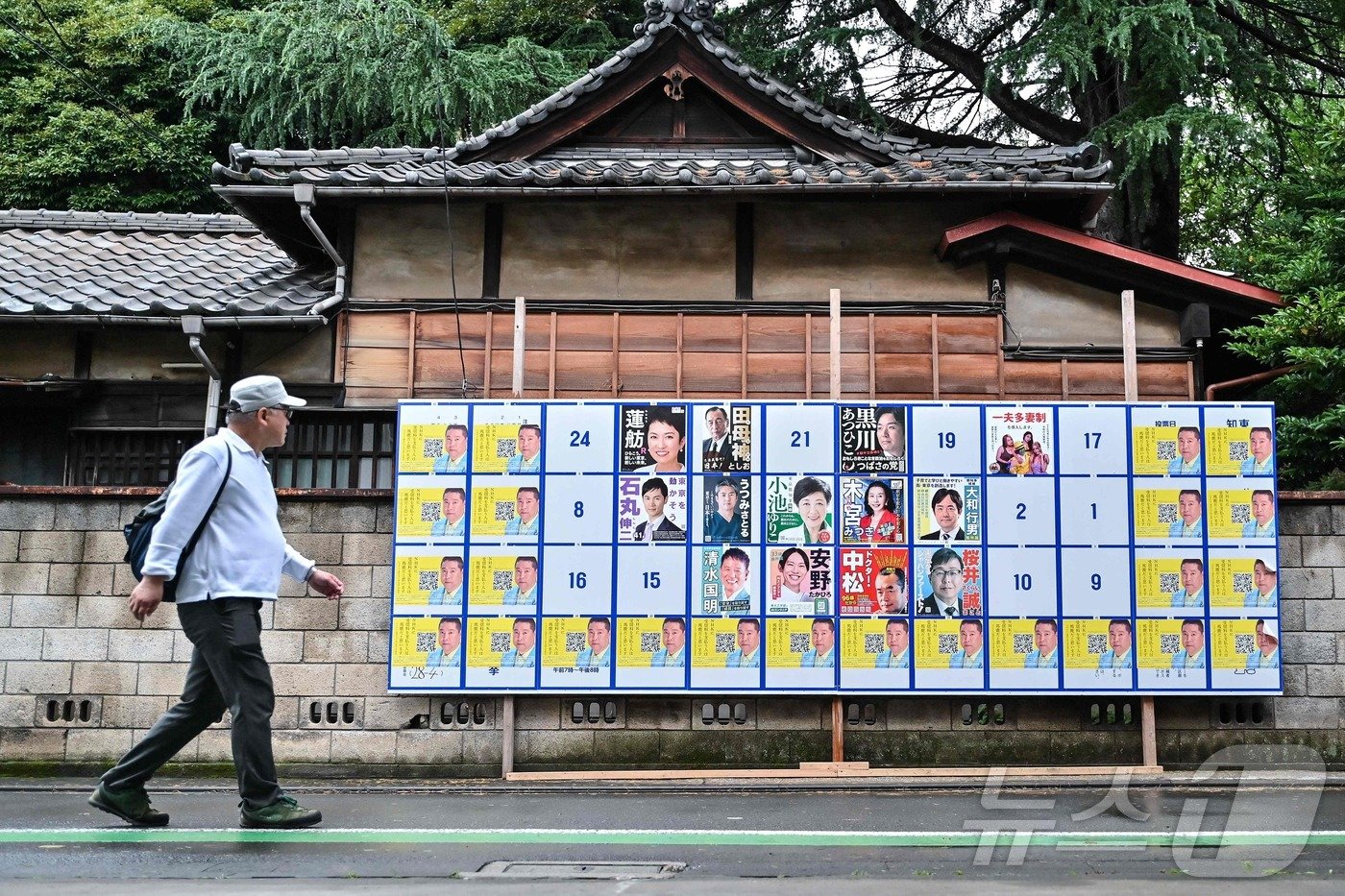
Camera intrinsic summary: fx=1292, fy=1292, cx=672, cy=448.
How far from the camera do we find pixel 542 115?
12.2m

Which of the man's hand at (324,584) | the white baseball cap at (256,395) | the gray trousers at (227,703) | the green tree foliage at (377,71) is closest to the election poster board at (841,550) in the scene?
the man's hand at (324,584)

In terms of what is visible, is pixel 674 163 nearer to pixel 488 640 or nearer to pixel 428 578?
pixel 428 578

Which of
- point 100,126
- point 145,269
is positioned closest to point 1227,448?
point 145,269

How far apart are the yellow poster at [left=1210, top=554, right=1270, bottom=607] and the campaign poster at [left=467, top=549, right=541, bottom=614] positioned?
4.69 m

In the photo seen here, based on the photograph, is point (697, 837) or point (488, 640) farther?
point (488, 640)

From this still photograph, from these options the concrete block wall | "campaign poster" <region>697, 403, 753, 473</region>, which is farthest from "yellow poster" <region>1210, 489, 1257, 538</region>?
"campaign poster" <region>697, 403, 753, 473</region>

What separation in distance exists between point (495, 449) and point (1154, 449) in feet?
15.2

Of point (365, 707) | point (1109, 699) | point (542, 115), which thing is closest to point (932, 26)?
point (542, 115)

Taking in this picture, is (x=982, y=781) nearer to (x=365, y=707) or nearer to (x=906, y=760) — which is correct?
(x=906, y=760)

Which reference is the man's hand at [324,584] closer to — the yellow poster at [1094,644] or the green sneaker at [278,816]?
the green sneaker at [278,816]

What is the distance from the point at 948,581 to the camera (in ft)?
29.5

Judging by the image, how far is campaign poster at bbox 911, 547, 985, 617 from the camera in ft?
29.4

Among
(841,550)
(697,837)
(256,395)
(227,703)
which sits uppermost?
(256,395)

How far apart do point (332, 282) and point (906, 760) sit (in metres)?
6.66
